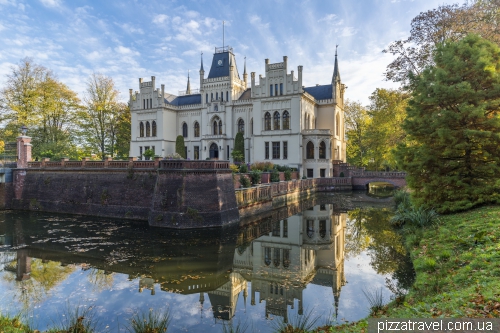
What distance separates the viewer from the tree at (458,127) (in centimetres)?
1177

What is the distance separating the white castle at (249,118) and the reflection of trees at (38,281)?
87.5 feet

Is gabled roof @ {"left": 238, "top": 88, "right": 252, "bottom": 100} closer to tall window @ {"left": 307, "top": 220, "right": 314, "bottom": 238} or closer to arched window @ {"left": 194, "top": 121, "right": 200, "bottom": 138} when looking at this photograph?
arched window @ {"left": 194, "top": 121, "right": 200, "bottom": 138}

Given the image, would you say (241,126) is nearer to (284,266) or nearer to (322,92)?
(322,92)

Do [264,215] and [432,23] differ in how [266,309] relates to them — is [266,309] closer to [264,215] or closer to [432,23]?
[264,215]

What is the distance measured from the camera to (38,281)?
920 cm

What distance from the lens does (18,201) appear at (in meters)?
22.7

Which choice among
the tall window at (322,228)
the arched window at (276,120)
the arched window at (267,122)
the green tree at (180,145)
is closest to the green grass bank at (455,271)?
the tall window at (322,228)

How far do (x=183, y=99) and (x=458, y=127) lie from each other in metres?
36.5

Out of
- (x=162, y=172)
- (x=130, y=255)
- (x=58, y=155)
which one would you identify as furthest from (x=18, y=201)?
(x=130, y=255)

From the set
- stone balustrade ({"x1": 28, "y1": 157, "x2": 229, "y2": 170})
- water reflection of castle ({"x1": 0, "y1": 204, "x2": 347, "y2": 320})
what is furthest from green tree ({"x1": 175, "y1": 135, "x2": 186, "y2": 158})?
water reflection of castle ({"x1": 0, "y1": 204, "x2": 347, "y2": 320})

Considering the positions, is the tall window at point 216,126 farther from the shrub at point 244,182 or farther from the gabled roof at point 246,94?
the shrub at point 244,182

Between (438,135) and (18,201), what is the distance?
2730cm

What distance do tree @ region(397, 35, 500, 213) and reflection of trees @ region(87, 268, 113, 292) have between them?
41.4 feet

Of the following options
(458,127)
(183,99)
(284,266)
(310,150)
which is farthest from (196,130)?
(458,127)
